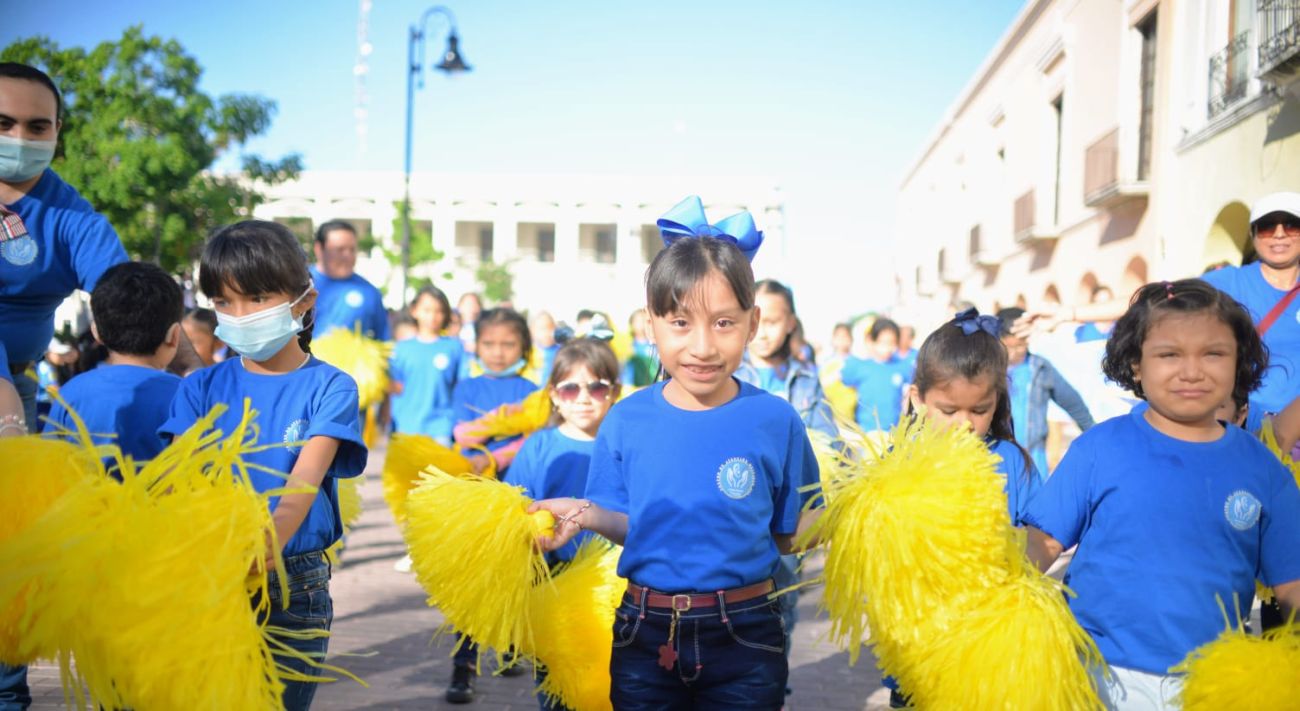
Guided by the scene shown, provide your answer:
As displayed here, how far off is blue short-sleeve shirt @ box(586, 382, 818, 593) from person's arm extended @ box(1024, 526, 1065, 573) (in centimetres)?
59

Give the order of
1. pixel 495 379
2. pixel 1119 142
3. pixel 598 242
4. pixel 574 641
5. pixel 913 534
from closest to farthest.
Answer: pixel 913 534, pixel 574 641, pixel 495 379, pixel 1119 142, pixel 598 242

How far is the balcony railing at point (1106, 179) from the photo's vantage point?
16.5m

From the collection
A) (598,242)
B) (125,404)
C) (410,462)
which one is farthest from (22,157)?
(598,242)

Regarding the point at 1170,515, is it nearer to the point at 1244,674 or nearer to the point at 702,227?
the point at 1244,674

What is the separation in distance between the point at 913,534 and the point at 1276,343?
2.58 metres

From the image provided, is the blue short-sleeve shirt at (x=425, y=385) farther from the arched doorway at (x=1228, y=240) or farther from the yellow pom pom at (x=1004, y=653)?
the arched doorway at (x=1228, y=240)

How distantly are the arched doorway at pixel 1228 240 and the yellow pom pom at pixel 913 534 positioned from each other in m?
12.8

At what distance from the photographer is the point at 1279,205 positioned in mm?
4184

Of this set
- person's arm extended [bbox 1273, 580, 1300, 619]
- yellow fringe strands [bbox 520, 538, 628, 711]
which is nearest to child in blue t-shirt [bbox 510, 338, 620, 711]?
yellow fringe strands [bbox 520, 538, 628, 711]

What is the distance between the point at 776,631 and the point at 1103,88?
18718 millimetres

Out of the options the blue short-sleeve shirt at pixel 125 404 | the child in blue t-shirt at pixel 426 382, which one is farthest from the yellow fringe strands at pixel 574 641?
the child in blue t-shirt at pixel 426 382

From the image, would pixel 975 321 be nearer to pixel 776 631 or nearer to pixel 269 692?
pixel 776 631

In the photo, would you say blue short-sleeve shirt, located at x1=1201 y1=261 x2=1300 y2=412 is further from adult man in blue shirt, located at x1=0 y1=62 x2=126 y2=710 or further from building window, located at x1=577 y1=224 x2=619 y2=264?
building window, located at x1=577 y1=224 x2=619 y2=264

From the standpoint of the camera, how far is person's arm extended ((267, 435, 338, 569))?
2.39 meters
